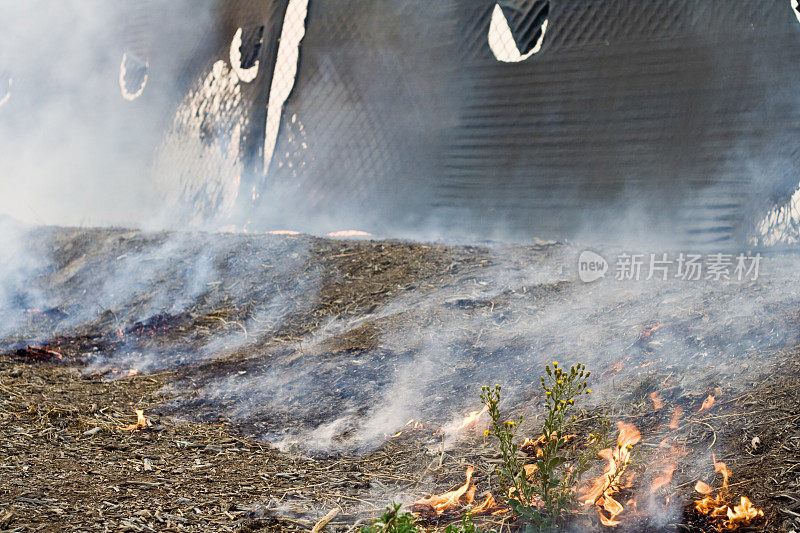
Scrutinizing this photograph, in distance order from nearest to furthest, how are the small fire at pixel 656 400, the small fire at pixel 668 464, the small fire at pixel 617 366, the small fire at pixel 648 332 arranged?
1. the small fire at pixel 668 464
2. the small fire at pixel 656 400
3. the small fire at pixel 617 366
4. the small fire at pixel 648 332

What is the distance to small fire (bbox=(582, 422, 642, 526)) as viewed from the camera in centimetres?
215

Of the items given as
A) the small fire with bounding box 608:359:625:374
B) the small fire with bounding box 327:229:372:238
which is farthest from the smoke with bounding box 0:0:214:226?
the small fire with bounding box 608:359:625:374

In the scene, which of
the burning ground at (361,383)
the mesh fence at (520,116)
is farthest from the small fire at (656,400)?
the mesh fence at (520,116)

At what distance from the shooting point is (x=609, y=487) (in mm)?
2170

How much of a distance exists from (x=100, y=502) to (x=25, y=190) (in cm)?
947

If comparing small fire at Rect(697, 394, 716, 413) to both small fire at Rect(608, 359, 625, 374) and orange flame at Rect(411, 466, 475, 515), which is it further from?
orange flame at Rect(411, 466, 475, 515)

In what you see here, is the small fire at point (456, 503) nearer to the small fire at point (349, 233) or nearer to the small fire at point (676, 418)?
the small fire at point (676, 418)

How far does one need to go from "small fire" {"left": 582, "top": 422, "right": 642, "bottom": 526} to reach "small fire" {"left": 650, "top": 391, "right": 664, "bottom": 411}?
390 millimetres

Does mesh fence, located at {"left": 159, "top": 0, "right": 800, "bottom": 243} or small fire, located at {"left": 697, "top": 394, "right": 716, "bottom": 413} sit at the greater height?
mesh fence, located at {"left": 159, "top": 0, "right": 800, "bottom": 243}

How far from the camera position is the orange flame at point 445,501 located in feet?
7.91

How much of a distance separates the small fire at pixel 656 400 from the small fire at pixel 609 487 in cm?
39

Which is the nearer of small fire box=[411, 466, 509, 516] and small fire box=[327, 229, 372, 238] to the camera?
small fire box=[411, 466, 509, 516]

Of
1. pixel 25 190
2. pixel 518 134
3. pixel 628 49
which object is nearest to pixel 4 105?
pixel 25 190

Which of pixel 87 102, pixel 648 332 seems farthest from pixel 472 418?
pixel 87 102
